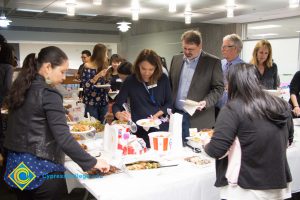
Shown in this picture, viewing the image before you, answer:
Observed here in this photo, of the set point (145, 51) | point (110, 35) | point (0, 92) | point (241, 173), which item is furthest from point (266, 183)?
point (110, 35)

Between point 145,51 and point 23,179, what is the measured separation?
1.15 m

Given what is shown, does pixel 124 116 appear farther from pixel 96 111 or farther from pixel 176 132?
pixel 96 111

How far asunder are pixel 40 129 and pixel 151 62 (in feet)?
3.17

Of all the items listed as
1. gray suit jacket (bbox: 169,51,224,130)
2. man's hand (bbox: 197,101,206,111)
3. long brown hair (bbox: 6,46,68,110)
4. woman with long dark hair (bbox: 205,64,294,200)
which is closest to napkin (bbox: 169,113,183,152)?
man's hand (bbox: 197,101,206,111)

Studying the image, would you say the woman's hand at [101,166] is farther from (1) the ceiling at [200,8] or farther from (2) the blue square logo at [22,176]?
(1) the ceiling at [200,8]

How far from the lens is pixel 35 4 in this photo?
554 cm

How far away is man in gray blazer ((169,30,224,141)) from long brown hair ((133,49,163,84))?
316 mm

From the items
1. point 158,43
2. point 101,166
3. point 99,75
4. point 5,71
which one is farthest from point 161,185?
point 158,43

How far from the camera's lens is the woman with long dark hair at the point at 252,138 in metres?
1.21

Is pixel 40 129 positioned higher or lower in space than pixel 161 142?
higher

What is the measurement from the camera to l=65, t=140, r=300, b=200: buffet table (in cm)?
136

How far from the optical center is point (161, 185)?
143 cm

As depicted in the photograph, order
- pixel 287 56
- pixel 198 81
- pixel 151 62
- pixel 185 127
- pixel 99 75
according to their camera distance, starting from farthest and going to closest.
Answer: pixel 287 56, pixel 99 75, pixel 198 81, pixel 185 127, pixel 151 62

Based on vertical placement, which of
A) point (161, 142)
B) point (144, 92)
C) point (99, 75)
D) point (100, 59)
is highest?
point (100, 59)
